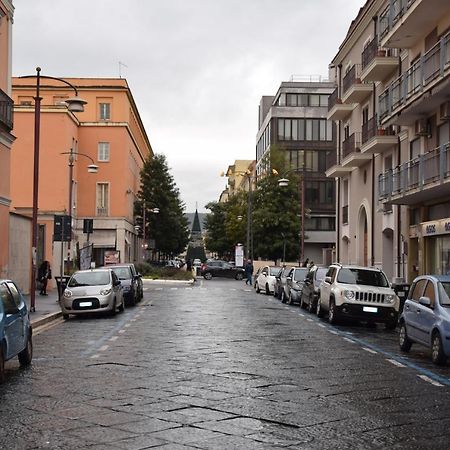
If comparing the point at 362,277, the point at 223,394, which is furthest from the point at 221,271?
the point at 223,394

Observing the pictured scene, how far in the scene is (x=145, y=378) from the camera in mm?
11156

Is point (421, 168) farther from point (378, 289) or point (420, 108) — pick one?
point (378, 289)

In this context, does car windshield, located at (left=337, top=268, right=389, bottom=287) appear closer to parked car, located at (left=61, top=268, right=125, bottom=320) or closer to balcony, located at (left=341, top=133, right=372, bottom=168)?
parked car, located at (left=61, top=268, right=125, bottom=320)

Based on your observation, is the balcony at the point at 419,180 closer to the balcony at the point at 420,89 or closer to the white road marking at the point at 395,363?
the balcony at the point at 420,89

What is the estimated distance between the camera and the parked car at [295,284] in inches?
1261

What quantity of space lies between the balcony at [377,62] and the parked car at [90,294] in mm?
16067

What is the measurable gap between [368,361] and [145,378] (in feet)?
14.4

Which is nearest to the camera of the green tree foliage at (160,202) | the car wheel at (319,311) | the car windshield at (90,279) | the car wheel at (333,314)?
the car wheel at (333,314)

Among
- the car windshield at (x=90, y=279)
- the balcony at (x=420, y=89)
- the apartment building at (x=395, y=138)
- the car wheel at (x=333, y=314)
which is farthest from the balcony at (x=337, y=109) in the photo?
the car wheel at (x=333, y=314)

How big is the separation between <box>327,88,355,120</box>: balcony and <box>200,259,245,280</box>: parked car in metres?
25.4

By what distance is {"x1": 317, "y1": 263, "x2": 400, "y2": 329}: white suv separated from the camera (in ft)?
70.5

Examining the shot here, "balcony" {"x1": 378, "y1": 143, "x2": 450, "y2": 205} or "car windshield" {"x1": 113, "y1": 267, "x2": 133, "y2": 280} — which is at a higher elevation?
"balcony" {"x1": 378, "y1": 143, "x2": 450, "y2": 205}

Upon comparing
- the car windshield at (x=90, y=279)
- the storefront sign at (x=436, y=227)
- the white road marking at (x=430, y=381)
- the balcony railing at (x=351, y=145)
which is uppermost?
the balcony railing at (x=351, y=145)

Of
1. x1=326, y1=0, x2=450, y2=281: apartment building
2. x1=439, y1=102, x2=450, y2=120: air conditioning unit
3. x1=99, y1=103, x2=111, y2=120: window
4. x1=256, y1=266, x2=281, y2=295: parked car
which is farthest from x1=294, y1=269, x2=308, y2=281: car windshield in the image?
x1=99, y1=103, x2=111, y2=120: window
